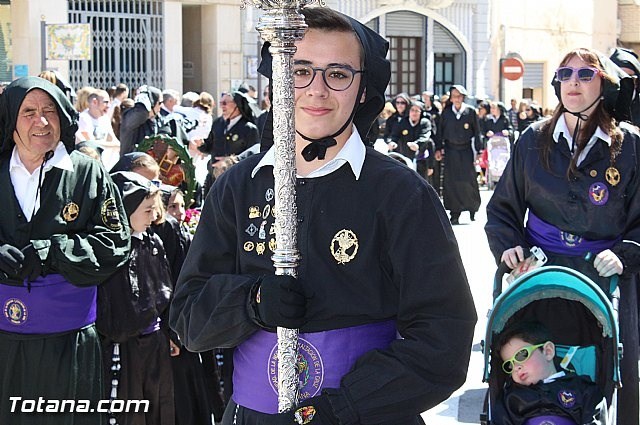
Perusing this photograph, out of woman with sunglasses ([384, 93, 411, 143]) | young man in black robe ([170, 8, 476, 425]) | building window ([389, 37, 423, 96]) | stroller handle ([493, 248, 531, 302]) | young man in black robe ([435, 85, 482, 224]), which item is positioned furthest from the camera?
building window ([389, 37, 423, 96])

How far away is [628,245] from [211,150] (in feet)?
27.4

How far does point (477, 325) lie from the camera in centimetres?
899

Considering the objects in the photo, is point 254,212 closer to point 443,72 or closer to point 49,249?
point 49,249

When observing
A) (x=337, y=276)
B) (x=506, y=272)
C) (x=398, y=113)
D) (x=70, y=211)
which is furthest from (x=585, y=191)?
(x=398, y=113)

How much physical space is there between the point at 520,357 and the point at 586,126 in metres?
1.26

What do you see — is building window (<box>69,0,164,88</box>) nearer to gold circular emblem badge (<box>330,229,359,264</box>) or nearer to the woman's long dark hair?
the woman's long dark hair

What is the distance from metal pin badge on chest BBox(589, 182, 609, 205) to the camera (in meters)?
5.77

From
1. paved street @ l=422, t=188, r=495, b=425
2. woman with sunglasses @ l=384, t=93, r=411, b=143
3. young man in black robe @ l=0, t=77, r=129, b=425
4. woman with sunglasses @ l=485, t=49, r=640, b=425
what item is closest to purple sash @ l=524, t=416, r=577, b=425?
woman with sunglasses @ l=485, t=49, r=640, b=425

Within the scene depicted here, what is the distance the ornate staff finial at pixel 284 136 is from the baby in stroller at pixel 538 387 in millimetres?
2643

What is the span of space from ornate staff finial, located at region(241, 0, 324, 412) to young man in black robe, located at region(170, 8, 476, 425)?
2.7 inches

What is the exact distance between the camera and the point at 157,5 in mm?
26422

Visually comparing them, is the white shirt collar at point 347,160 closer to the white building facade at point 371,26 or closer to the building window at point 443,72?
the white building facade at point 371,26

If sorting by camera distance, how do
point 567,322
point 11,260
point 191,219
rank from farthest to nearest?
point 191,219 → point 567,322 → point 11,260

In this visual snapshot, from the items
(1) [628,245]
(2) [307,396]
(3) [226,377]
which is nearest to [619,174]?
(1) [628,245]
